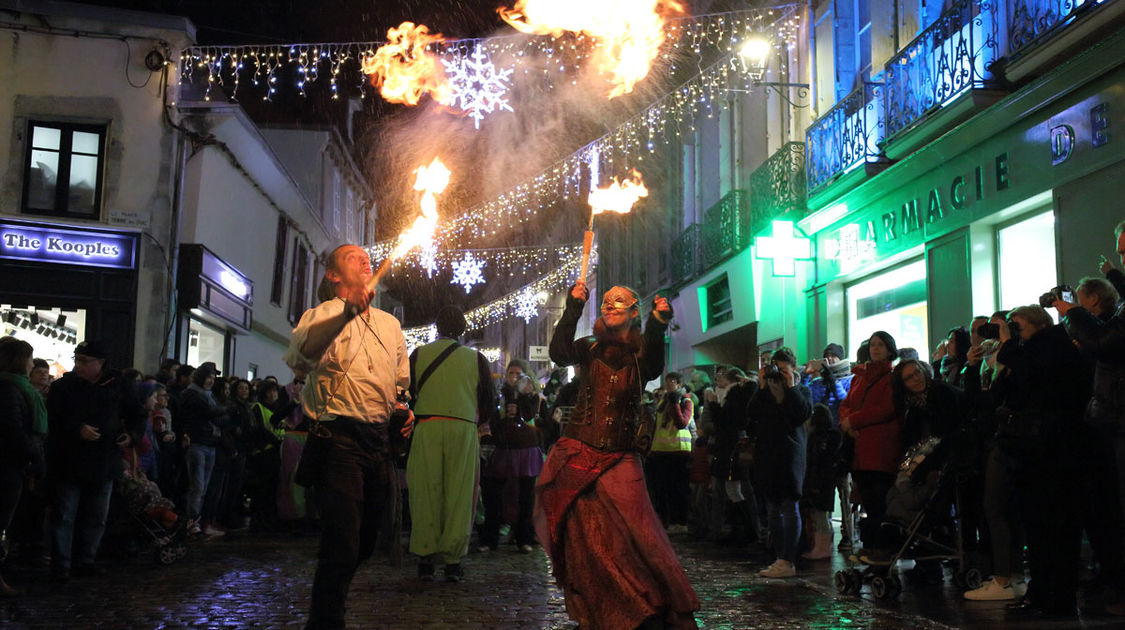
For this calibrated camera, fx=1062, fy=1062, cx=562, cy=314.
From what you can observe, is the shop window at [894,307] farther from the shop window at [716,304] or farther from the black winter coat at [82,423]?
the black winter coat at [82,423]

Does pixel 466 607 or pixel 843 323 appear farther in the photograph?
pixel 843 323

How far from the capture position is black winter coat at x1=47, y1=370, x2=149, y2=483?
8375 mm

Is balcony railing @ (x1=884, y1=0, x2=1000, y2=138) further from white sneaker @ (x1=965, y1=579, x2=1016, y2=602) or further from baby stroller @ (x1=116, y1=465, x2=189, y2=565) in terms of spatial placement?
baby stroller @ (x1=116, y1=465, x2=189, y2=565)

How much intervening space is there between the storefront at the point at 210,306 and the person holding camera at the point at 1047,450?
14843 mm

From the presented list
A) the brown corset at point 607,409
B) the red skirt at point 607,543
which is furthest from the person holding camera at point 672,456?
the red skirt at point 607,543

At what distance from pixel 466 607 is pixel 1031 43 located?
743 cm

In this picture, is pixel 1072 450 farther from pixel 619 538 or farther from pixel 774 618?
pixel 619 538

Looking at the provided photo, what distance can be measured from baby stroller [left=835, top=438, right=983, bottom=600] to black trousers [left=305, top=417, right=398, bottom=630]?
12.4ft

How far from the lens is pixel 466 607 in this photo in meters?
6.89

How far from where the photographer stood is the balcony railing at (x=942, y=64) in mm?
11281

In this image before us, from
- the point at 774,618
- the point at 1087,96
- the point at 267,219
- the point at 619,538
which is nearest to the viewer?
the point at 619,538

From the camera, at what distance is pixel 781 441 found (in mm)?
8883

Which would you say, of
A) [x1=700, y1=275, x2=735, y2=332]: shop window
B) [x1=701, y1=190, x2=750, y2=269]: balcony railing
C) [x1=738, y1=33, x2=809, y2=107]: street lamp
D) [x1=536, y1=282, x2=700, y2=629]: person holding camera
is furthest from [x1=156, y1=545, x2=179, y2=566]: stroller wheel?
[x1=700, y1=275, x2=735, y2=332]: shop window

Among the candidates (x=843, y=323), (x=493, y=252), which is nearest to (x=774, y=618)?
(x=843, y=323)
